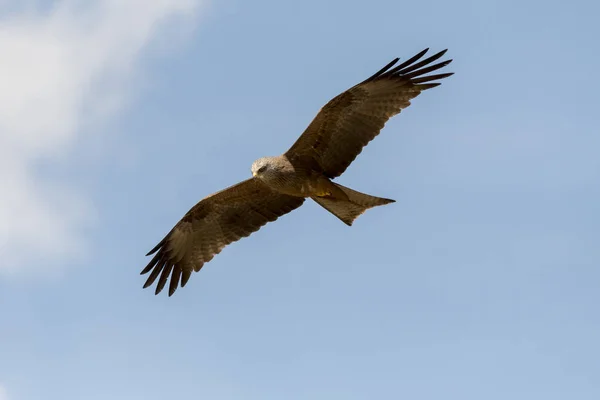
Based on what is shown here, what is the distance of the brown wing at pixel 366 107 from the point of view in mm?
12391

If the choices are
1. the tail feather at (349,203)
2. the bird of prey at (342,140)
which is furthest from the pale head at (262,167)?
the tail feather at (349,203)

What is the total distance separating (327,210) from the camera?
1303 centimetres

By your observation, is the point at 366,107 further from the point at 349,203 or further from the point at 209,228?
the point at 209,228

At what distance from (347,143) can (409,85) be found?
1.04 m

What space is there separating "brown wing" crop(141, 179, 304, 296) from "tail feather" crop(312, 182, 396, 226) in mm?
812

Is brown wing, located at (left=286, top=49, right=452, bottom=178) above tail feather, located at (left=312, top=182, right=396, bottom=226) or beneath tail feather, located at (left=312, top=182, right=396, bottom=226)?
above

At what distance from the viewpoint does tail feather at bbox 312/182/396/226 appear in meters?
12.5

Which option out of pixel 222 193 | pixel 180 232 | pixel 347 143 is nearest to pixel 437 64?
pixel 347 143

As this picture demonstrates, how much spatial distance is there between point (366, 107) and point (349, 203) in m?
1.22

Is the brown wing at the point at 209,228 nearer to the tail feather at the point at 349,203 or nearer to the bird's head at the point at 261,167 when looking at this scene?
the tail feather at the point at 349,203

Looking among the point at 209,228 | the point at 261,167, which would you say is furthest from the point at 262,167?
the point at 209,228

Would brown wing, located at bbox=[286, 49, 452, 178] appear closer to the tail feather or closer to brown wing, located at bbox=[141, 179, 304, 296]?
the tail feather

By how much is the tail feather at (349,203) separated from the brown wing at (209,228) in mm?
812

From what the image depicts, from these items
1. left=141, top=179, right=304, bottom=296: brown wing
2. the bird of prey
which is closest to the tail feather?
the bird of prey
